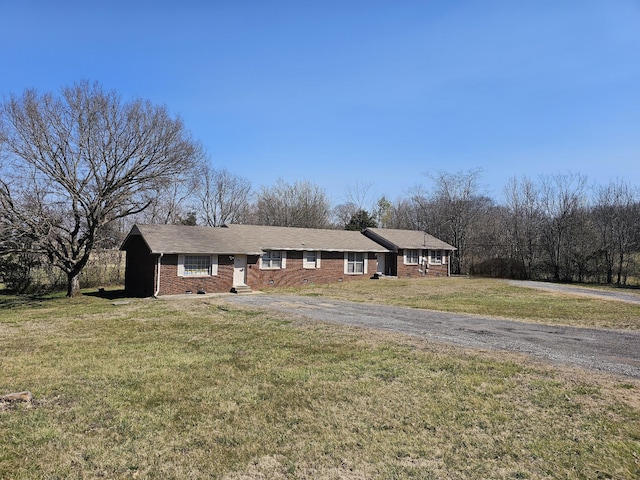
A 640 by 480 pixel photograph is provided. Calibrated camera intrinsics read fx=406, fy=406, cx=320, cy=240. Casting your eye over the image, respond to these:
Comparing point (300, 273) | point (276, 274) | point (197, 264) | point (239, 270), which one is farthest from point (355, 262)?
point (197, 264)

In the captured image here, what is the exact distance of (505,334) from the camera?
402 inches

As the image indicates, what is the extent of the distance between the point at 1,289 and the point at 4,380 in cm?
2511

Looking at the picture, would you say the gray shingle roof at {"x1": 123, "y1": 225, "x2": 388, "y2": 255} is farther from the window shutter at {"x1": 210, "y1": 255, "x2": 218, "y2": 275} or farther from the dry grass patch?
the dry grass patch

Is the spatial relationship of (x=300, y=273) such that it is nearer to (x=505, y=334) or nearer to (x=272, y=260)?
(x=272, y=260)

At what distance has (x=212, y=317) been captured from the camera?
42.5ft

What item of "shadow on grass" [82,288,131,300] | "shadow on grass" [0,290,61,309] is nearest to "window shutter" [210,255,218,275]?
"shadow on grass" [82,288,131,300]

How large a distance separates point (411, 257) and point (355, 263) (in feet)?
20.1

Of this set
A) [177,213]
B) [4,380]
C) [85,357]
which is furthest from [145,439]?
[177,213]

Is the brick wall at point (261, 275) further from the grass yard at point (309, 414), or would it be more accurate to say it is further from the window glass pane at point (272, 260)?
the grass yard at point (309, 414)

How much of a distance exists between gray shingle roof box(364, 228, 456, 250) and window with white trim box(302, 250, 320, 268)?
7.76m

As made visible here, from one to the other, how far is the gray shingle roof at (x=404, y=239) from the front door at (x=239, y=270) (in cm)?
1371

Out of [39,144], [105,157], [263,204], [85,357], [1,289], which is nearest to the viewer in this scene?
[85,357]

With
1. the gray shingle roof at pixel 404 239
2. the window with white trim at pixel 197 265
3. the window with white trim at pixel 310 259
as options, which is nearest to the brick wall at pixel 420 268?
the gray shingle roof at pixel 404 239

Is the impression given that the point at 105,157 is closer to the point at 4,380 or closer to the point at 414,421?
the point at 4,380
